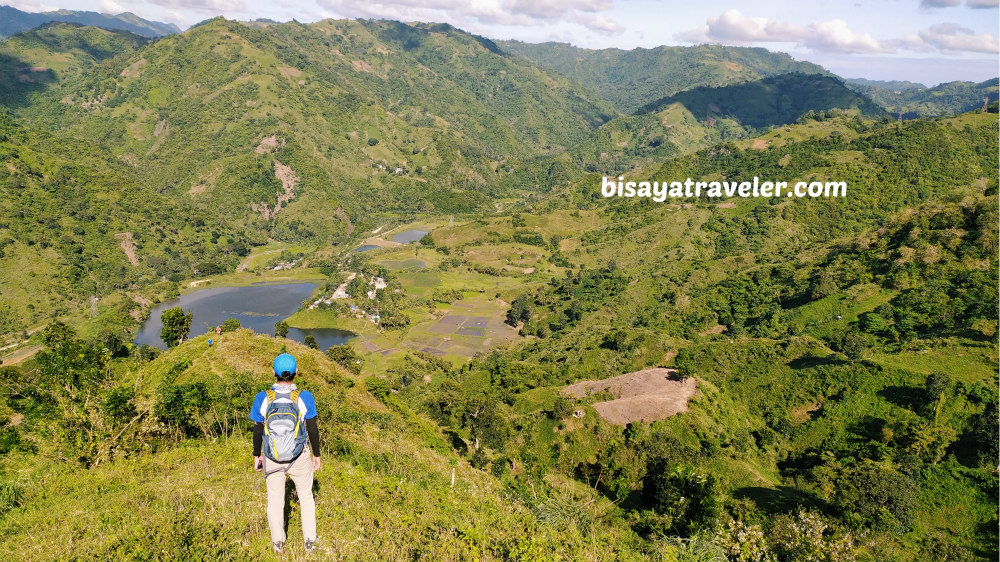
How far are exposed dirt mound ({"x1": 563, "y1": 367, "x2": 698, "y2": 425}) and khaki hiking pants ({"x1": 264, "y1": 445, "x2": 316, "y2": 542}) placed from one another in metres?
38.6

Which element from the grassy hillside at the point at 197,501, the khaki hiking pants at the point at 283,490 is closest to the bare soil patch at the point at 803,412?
the grassy hillside at the point at 197,501

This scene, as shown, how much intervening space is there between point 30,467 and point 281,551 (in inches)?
484

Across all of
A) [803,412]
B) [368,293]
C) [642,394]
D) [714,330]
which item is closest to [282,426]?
[642,394]

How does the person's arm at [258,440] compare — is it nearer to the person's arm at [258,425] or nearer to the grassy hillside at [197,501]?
the person's arm at [258,425]

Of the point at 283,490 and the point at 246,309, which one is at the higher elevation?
the point at 283,490

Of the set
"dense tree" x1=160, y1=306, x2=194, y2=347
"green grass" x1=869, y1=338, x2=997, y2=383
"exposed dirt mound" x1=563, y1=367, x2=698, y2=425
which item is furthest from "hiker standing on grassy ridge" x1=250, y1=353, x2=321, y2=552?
"green grass" x1=869, y1=338, x2=997, y2=383

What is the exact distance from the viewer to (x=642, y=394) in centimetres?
4881

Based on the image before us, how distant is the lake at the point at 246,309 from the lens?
11312 cm

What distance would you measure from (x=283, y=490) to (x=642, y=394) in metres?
44.1

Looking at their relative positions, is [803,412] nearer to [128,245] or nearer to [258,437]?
[258,437]

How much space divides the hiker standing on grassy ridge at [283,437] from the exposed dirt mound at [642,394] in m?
39.1

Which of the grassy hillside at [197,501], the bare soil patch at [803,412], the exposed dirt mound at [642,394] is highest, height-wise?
the grassy hillside at [197,501]

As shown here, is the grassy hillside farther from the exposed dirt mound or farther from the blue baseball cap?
the exposed dirt mound

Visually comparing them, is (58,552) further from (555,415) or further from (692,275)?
(692,275)
